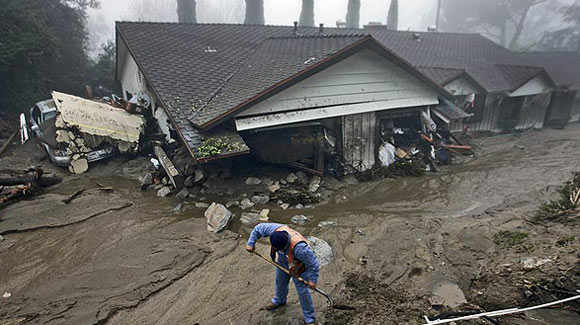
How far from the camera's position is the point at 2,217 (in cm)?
678

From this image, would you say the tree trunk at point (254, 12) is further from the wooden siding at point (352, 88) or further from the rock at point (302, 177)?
the rock at point (302, 177)

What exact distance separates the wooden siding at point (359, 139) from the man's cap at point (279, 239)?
6.14 m

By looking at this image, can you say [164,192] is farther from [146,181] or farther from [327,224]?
[327,224]

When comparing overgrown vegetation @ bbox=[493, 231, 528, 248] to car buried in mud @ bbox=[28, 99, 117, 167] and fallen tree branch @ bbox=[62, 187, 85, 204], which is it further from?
car buried in mud @ bbox=[28, 99, 117, 167]

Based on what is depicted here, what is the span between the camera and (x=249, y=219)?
710 cm

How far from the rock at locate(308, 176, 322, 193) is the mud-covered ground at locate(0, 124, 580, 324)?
23.2 inches

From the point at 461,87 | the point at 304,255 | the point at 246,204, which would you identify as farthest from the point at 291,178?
the point at 461,87

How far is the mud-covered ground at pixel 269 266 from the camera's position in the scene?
14.9ft

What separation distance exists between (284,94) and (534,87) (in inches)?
589

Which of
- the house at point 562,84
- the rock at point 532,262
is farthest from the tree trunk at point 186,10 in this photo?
the rock at point 532,262

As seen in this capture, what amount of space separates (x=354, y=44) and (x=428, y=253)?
5.73 metres

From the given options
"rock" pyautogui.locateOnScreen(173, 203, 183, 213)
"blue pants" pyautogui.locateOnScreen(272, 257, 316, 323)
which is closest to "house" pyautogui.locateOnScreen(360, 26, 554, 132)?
"rock" pyautogui.locateOnScreen(173, 203, 183, 213)

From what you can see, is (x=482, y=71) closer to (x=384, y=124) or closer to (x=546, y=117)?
(x=546, y=117)

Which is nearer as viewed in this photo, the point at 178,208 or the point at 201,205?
the point at 178,208
